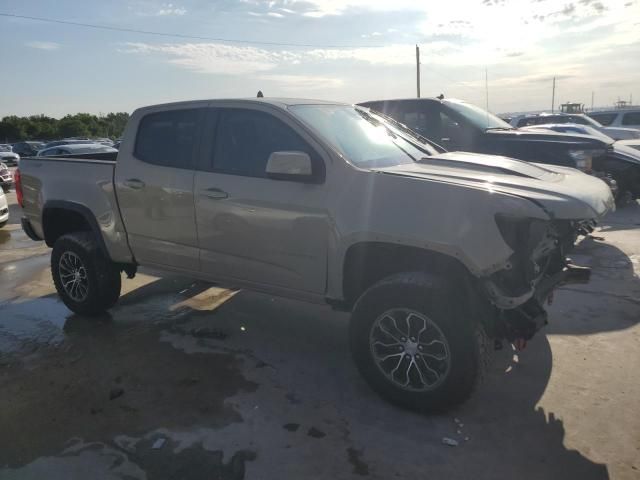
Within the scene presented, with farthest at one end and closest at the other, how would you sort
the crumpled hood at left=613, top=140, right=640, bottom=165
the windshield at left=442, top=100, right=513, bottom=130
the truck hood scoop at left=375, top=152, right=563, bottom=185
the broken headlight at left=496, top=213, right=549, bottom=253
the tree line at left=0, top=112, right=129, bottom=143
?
the tree line at left=0, top=112, right=129, bottom=143
the crumpled hood at left=613, top=140, right=640, bottom=165
the windshield at left=442, top=100, right=513, bottom=130
the truck hood scoop at left=375, top=152, right=563, bottom=185
the broken headlight at left=496, top=213, right=549, bottom=253

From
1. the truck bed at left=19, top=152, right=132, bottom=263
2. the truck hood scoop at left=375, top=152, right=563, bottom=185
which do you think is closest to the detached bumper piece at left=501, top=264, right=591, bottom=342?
the truck hood scoop at left=375, top=152, right=563, bottom=185

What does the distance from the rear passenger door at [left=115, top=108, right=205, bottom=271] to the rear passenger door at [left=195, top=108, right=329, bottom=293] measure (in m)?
0.14

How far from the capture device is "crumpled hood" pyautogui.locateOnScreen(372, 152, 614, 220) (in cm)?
302

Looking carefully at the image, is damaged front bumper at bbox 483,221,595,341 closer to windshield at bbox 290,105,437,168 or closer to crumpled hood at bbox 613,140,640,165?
windshield at bbox 290,105,437,168

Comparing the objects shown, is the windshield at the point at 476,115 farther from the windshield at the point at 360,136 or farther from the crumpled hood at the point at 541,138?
the windshield at the point at 360,136

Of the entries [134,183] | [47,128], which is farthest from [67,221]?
[47,128]

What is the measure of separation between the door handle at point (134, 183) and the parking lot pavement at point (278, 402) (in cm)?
131

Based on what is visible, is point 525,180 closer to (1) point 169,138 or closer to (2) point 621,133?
(1) point 169,138

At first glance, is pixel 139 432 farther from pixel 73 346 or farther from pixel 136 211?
pixel 136 211

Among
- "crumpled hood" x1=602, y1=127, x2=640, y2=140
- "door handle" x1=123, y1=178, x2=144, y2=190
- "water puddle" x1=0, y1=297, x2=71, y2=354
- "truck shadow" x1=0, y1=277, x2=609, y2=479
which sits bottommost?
"truck shadow" x1=0, y1=277, x2=609, y2=479

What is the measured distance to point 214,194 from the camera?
402cm

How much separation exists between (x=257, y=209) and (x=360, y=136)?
38.6 inches

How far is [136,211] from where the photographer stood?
179 inches

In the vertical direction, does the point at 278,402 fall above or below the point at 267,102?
below
